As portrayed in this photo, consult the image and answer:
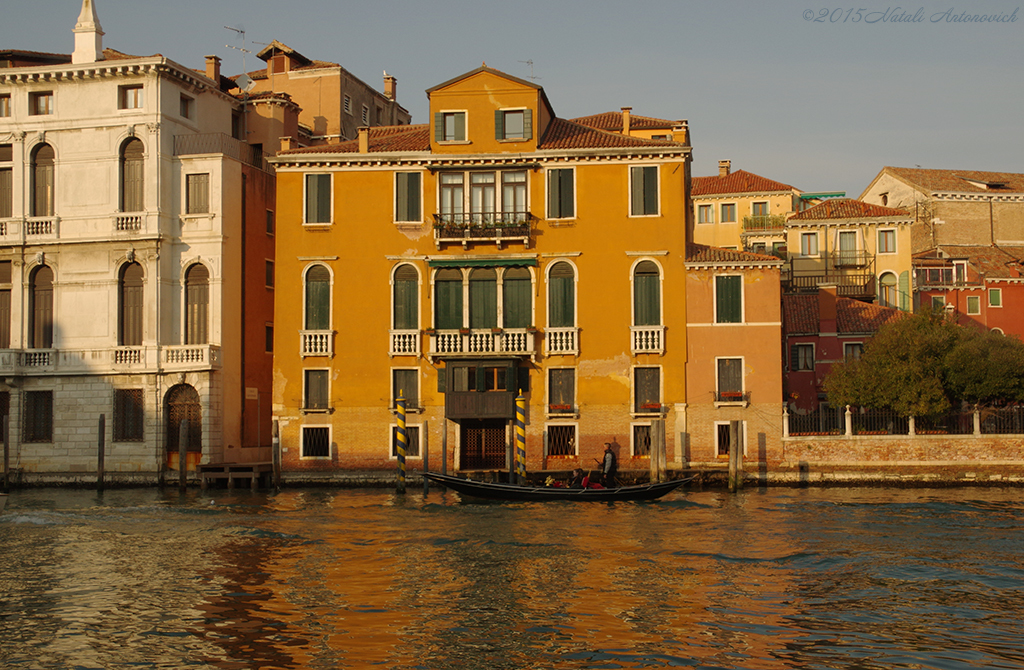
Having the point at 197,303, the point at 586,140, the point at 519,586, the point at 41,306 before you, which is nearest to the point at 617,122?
the point at 586,140

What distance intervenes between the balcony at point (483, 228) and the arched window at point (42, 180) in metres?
11.7

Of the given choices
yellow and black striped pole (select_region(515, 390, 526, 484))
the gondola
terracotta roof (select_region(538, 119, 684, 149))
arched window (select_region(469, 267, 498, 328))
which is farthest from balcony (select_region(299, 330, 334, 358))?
terracotta roof (select_region(538, 119, 684, 149))

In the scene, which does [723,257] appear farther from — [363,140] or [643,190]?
[363,140]

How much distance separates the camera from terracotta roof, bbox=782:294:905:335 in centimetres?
3691

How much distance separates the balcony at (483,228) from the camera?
99.8ft

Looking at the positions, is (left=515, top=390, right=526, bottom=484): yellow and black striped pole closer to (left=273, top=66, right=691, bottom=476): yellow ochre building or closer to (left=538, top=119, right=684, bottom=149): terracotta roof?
(left=273, top=66, right=691, bottom=476): yellow ochre building

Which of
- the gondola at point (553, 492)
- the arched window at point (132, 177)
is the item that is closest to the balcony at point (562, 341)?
the gondola at point (553, 492)

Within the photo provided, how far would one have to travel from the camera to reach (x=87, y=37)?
33.0m

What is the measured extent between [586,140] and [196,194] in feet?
37.5

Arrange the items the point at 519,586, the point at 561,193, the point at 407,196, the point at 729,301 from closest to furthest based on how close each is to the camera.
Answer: the point at 519,586, the point at 729,301, the point at 561,193, the point at 407,196

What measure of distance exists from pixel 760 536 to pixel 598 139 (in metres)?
14.6

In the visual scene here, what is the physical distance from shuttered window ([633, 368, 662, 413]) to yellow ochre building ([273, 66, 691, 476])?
1.5 inches

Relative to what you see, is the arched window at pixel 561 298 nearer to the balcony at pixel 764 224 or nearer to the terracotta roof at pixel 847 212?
the terracotta roof at pixel 847 212

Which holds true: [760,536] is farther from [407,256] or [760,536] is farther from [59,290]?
[59,290]
